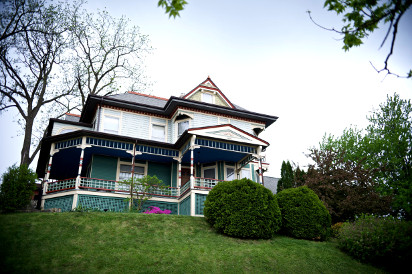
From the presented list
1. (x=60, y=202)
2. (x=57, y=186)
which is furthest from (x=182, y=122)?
(x=60, y=202)

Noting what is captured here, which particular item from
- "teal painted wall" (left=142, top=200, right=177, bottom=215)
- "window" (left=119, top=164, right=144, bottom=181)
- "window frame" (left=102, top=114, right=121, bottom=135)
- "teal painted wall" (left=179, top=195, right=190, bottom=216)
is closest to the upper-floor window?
"teal painted wall" (left=179, top=195, right=190, bottom=216)

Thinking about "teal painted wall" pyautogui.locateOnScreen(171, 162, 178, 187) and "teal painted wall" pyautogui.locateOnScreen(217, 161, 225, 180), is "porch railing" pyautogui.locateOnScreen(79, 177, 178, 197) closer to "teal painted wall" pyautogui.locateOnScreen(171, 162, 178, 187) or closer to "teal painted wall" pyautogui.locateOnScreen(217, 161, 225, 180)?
"teal painted wall" pyautogui.locateOnScreen(171, 162, 178, 187)

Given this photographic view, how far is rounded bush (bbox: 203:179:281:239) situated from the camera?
42.6 ft

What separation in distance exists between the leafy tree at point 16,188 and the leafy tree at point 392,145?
20.8m

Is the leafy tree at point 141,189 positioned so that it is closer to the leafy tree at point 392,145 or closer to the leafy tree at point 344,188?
the leafy tree at point 344,188

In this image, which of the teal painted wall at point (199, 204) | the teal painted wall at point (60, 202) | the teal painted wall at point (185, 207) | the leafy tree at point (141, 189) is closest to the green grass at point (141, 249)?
the teal painted wall at point (199, 204)

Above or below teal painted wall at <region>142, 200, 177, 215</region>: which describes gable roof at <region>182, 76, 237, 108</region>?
above

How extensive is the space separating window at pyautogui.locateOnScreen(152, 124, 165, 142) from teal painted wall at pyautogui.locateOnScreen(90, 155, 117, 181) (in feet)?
10.4

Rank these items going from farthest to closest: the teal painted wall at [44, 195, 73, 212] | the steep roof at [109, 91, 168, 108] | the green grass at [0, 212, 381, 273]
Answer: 1. the steep roof at [109, 91, 168, 108]
2. the teal painted wall at [44, 195, 73, 212]
3. the green grass at [0, 212, 381, 273]

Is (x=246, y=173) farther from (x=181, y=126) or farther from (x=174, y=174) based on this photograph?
(x=181, y=126)

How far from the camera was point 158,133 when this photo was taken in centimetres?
2156

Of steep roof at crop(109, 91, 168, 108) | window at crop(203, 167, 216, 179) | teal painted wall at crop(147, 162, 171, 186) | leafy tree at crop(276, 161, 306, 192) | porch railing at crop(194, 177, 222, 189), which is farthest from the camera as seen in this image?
steep roof at crop(109, 91, 168, 108)

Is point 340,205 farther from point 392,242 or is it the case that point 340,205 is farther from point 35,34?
point 35,34

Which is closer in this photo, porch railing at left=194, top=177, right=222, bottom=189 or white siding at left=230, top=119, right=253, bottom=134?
porch railing at left=194, top=177, right=222, bottom=189
